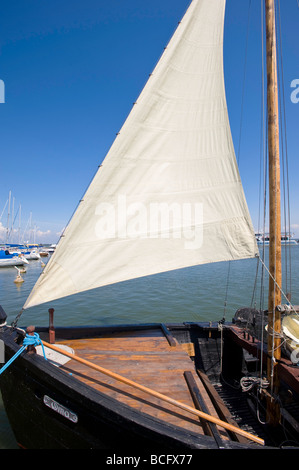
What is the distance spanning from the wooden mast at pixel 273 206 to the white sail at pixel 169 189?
44.2 inches

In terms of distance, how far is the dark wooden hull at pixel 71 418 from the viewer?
258 centimetres

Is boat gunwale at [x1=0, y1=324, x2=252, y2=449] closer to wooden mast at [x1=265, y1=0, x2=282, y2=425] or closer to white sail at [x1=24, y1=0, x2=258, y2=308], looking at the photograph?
white sail at [x1=24, y1=0, x2=258, y2=308]

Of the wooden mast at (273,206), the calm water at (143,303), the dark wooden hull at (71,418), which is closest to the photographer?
the dark wooden hull at (71,418)

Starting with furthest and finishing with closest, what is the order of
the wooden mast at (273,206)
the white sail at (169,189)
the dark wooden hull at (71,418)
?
the white sail at (169,189) < the wooden mast at (273,206) < the dark wooden hull at (71,418)

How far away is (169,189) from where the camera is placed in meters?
5.04

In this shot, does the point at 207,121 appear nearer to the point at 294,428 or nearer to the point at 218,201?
the point at 218,201

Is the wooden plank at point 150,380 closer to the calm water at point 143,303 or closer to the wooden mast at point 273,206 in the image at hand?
the wooden mast at point 273,206

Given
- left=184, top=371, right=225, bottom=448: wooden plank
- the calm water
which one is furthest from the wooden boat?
the calm water

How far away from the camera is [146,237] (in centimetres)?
489

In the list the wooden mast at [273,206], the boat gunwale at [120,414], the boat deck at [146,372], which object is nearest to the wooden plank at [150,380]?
the boat deck at [146,372]

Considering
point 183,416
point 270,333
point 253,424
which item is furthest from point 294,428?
point 183,416

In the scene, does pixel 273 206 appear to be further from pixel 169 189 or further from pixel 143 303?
pixel 143 303

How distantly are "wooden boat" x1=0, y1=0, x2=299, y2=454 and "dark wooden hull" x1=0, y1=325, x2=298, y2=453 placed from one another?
0.8 inches

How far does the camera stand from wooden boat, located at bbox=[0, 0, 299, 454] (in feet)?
10.8
